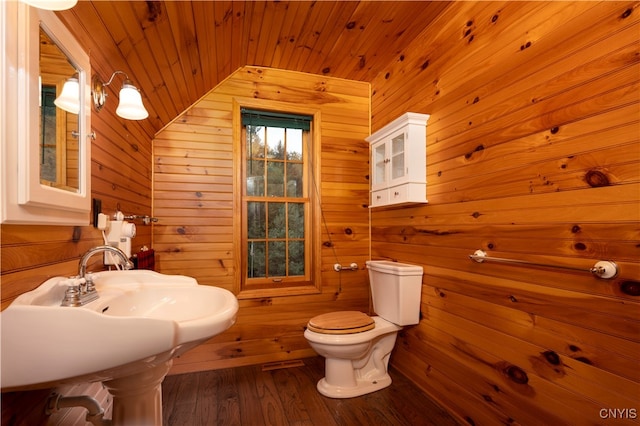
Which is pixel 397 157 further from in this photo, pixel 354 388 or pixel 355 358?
pixel 354 388

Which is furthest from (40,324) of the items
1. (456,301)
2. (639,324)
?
(456,301)

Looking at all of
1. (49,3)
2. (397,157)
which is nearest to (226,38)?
(49,3)

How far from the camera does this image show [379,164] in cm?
240

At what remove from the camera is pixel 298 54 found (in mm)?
2322

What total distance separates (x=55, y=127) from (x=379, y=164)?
194 cm

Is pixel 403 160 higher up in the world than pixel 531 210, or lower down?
higher up

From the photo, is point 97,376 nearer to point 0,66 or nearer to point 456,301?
point 0,66

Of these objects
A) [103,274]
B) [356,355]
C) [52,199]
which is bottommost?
[356,355]

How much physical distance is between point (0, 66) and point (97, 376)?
79cm

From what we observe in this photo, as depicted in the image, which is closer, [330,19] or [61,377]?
[61,377]

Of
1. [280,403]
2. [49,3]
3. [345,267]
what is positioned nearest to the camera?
[49,3]

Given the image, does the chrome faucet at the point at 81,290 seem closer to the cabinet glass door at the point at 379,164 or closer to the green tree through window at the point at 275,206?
the green tree through window at the point at 275,206

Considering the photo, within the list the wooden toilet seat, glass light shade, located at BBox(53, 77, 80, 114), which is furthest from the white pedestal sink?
the wooden toilet seat

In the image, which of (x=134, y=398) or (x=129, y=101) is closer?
(x=134, y=398)
